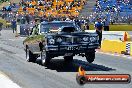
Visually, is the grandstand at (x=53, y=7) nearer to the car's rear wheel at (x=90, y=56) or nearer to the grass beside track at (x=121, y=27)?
the grass beside track at (x=121, y=27)

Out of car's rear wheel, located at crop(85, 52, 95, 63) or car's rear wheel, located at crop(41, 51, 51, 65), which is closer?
car's rear wheel, located at crop(41, 51, 51, 65)

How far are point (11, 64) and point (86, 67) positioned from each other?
3623mm

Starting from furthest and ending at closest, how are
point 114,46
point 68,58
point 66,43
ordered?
1. point 114,46
2. point 68,58
3. point 66,43

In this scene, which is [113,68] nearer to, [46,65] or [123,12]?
[46,65]

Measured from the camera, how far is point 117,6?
59.6m

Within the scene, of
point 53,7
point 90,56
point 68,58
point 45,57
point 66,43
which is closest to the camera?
point 66,43

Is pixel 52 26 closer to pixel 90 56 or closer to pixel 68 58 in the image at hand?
pixel 90 56

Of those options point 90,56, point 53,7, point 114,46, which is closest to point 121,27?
point 53,7

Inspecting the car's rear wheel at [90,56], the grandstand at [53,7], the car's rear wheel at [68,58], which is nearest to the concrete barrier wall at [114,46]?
the car's rear wheel at [68,58]

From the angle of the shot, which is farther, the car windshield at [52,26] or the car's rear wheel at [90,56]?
the car windshield at [52,26]

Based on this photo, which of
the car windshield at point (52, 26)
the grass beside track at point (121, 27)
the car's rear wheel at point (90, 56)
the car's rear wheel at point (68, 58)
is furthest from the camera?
the grass beside track at point (121, 27)

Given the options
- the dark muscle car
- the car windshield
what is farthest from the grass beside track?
the dark muscle car

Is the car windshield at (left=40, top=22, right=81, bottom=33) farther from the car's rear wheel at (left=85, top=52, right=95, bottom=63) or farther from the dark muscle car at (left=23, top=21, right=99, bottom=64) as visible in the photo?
the car's rear wheel at (left=85, top=52, right=95, bottom=63)

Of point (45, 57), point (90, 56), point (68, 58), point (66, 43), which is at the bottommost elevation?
point (68, 58)
